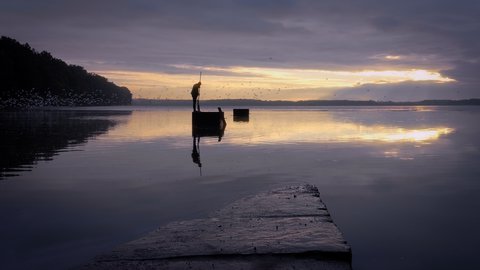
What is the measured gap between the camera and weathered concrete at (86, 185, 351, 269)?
5297 millimetres

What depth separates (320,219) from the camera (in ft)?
23.5

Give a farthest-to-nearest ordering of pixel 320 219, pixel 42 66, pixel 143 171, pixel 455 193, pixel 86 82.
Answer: pixel 86 82 → pixel 42 66 → pixel 143 171 → pixel 455 193 → pixel 320 219

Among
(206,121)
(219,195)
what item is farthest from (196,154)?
(206,121)

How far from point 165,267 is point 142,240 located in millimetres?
1209

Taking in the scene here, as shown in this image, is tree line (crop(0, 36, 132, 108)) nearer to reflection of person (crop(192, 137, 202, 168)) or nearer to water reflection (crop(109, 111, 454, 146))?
water reflection (crop(109, 111, 454, 146))

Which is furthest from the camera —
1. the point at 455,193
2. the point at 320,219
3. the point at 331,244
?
the point at 455,193

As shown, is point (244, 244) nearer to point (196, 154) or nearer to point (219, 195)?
point (219, 195)

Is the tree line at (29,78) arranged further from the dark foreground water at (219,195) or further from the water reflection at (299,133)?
the dark foreground water at (219,195)

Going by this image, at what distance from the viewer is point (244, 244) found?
232 inches

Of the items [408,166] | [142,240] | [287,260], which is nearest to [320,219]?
[287,260]

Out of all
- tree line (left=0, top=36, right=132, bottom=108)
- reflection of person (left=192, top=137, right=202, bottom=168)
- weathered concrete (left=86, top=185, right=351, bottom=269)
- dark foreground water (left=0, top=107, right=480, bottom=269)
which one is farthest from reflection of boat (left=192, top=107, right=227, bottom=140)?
tree line (left=0, top=36, right=132, bottom=108)

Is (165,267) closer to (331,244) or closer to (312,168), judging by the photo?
(331,244)

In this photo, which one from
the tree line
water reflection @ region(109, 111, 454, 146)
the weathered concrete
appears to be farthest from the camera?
the tree line

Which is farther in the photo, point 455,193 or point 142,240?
point 455,193
